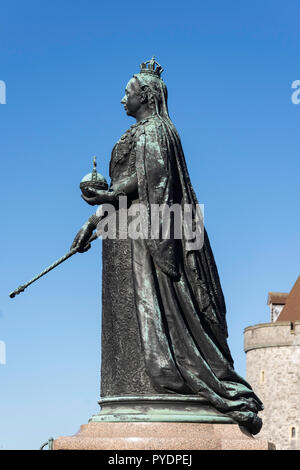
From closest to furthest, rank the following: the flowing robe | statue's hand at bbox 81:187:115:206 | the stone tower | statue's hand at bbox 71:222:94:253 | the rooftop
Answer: the flowing robe < statue's hand at bbox 81:187:115:206 < statue's hand at bbox 71:222:94:253 < the stone tower < the rooftop

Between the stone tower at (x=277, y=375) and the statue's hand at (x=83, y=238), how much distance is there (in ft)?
140

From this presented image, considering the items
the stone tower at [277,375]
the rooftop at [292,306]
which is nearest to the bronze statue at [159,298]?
the stone tower at [277,375]

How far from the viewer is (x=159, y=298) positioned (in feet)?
26.9

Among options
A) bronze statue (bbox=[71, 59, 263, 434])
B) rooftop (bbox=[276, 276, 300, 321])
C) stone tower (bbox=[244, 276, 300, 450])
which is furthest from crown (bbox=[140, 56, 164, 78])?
rooftop (bbox=[276, 276, 300, 321])

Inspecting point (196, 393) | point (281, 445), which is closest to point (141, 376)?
point (196, 393)

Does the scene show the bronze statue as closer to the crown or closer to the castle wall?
the crown

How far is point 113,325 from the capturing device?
8.35m

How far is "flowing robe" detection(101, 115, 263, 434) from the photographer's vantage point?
7973 millimetres

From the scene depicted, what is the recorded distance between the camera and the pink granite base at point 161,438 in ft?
24.2

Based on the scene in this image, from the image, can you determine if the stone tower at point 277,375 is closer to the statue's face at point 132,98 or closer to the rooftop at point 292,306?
the rooftop at point 292,306

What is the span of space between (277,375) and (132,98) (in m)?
44.8

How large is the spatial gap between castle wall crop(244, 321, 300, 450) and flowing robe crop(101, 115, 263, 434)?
43200 mm

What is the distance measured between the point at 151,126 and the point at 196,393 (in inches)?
89.6
